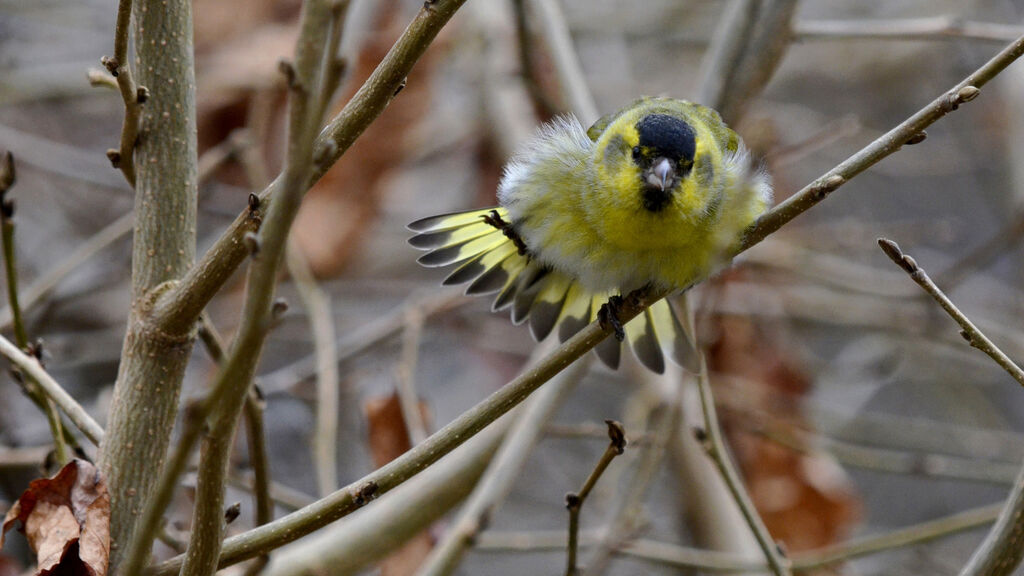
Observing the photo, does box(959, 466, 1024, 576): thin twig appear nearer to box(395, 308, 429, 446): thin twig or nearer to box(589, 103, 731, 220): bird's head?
box(589, 103, 731, 220): bird's head

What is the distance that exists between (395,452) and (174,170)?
1315 millimetres

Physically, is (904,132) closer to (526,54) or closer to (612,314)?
(612,314)

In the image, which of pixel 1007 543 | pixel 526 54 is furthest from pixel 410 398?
pixel 1007 543

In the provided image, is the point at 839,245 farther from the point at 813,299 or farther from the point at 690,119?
the point at 690,119

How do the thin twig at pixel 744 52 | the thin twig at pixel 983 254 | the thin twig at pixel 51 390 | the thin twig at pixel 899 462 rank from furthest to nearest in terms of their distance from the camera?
the thin twig at pixel 983 254 → the thin twig at pixel 899 462 → the thin twig at pixel 744 52 → the thin twig at pixel 51 390

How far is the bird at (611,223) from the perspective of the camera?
91.0 inches

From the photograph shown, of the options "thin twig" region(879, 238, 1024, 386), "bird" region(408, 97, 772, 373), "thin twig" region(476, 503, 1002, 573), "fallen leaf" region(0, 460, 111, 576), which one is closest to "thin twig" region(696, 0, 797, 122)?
"bird" region(408, 97, 772, 373)

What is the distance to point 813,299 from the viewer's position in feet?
16.3

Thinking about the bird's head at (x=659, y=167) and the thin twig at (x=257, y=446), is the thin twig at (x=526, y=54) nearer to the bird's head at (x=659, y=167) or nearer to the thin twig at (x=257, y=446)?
the bird's head at (x=659, y=167)

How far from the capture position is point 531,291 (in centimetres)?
279

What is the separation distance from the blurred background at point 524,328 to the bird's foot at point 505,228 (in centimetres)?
59

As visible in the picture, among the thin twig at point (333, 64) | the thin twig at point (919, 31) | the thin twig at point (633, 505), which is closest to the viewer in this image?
the thin twig at point (333, 64)

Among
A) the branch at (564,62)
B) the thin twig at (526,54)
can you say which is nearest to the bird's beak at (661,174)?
the branch at (564,62)

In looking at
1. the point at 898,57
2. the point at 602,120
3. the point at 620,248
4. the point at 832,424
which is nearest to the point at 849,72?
the point at 898,57
